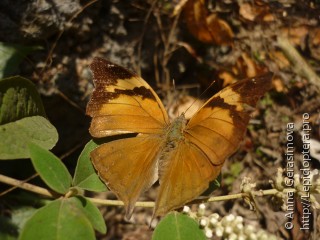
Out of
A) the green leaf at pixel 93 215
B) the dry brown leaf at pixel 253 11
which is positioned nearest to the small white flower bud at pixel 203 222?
the green leaf at pixel 93 215

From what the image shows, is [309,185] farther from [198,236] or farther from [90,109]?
[90,109]

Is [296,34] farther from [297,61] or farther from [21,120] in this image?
[21,120]

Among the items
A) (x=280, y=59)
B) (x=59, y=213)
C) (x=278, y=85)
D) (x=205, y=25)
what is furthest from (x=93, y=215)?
(x=280, y=59)

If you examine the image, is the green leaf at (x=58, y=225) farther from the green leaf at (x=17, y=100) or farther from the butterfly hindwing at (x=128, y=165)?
the green leaf at (x=17, y=100)


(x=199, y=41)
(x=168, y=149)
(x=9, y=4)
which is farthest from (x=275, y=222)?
(x=9, y=4)

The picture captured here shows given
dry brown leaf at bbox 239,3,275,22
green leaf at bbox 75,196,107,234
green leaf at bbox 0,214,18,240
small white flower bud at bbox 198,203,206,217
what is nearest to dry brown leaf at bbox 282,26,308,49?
dry brown leaf at bbox 239,3,275,22

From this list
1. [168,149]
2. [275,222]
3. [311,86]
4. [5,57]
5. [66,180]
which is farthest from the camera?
[311,86]
